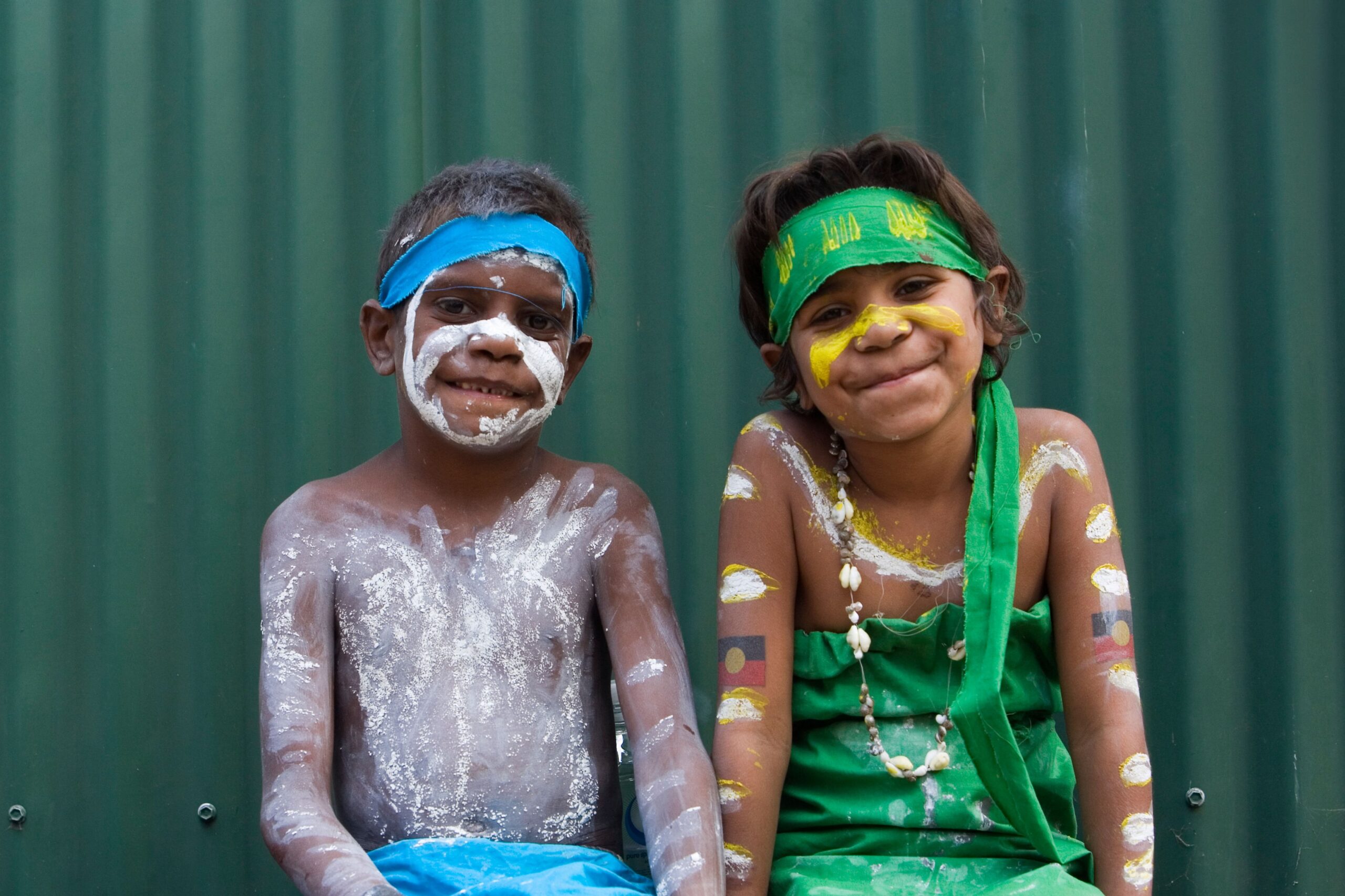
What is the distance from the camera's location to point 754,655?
89.8 inches

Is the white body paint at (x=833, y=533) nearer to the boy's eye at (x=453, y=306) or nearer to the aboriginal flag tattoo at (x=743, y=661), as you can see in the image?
the aboriginal flag tattoo at (x=743, y=661)

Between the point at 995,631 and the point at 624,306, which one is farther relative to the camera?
the point at 624,306

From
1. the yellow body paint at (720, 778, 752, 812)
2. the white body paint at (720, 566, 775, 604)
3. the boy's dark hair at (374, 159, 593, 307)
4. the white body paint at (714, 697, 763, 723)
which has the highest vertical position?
the boy's dark hair at (374, 159, 593, 307)

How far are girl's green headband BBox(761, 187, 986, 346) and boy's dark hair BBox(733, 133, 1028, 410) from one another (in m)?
0.02

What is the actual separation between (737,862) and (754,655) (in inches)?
13.7

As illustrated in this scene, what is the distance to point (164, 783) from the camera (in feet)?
9.43

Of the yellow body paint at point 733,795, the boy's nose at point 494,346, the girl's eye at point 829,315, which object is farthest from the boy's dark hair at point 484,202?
the yellow body paint at point 733,795

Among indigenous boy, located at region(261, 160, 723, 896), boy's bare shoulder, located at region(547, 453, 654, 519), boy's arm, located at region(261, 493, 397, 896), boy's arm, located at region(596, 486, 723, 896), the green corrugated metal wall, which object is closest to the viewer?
boy's arm, located at region(261, 493, 397, 896)

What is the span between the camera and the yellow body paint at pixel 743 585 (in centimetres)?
232

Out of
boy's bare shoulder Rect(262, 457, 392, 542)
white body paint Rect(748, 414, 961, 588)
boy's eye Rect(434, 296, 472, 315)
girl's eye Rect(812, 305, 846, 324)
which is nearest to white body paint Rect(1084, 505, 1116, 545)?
white body paint Rect(748, 414, 961, 588)

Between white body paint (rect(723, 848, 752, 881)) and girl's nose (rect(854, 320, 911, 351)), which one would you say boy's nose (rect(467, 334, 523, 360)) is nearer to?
girl's nose (rect(854, 320, 911, 351))

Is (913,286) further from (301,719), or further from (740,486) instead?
(301,719)

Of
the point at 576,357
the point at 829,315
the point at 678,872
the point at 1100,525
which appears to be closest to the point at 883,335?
the point at 829,315

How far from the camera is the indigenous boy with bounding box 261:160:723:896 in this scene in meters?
2.19
